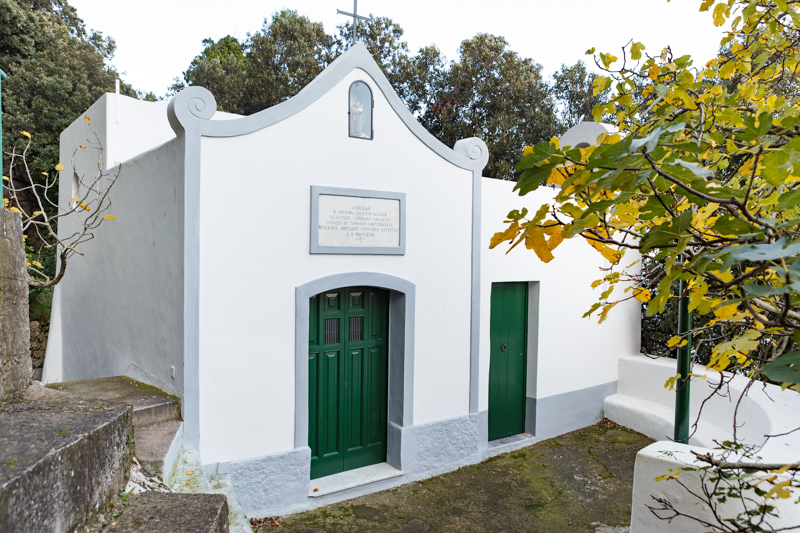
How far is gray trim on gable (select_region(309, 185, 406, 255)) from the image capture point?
16.1 feet

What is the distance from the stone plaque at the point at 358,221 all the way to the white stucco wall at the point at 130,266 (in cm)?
129

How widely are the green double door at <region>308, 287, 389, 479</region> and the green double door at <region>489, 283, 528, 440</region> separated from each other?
5.16 feet

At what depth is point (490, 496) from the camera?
5.30 metres

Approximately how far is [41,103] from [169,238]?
11357 millimetres

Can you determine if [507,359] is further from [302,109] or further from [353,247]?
[302,109]

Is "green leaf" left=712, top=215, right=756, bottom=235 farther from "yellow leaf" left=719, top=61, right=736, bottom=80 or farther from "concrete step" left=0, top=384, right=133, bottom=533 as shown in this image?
"concrete step" left=0, top=384, right=133, bottom=533

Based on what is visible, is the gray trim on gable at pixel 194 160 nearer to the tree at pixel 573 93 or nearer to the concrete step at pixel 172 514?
the concrete step at pixel 172 514

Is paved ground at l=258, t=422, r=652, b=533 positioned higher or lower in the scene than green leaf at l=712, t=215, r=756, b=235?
lower

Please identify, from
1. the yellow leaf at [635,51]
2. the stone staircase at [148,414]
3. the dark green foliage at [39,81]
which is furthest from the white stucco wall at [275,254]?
the dark green foliage at [39,81]

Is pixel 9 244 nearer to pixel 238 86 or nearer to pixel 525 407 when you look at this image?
pixel 525 407

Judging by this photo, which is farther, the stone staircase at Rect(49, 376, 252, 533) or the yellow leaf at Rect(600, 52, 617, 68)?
the yellow leaf at Rect(600, 52, 617, 68)

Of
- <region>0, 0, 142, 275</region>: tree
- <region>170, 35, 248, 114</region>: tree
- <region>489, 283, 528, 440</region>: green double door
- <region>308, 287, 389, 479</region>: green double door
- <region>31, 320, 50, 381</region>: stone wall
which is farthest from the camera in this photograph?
<region>170, 35, 248, 114</region>: tree

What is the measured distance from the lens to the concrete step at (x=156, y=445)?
3410 mm

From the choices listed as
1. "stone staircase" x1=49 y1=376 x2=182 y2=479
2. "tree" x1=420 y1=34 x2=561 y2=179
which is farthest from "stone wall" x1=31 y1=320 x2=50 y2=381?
"tree" x1=420 y1=34 x2=561 y2=179
